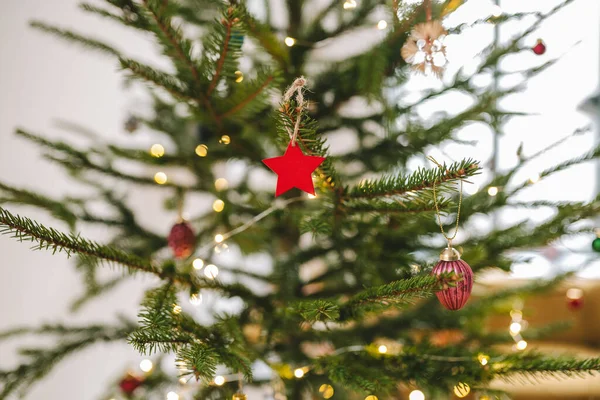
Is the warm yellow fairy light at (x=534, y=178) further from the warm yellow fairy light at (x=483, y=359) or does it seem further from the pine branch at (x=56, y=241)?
the pine branch at (x=56, y=241)

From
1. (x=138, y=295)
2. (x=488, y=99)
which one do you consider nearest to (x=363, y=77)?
(x=488, y=99)

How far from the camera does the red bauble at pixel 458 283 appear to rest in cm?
41

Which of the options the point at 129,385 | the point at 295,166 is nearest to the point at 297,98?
the point at 295,166

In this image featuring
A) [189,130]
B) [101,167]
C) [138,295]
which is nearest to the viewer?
[101,167]

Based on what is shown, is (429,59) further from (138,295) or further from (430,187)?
(138,295)

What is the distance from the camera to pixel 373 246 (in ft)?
2.06

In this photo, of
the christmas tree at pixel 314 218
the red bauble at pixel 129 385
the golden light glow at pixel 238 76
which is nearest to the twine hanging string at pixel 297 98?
the christmas tree at pixel 314 218

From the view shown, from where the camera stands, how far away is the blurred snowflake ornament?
0.46 meters

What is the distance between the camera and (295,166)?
401mm

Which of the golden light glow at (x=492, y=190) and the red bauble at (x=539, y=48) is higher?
the red bauble at (x=539, y=48)

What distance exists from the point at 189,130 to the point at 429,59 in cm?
63

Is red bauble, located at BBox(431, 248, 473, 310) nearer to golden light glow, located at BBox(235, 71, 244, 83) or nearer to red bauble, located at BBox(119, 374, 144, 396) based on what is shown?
golden light glow, located at BBox(235, 71, 244, 83)

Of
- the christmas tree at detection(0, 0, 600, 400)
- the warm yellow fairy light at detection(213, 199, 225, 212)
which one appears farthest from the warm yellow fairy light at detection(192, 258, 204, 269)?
the warm yellow fairy light at detection(213, 199, 225, 212)

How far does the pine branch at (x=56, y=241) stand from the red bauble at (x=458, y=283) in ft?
1.05
